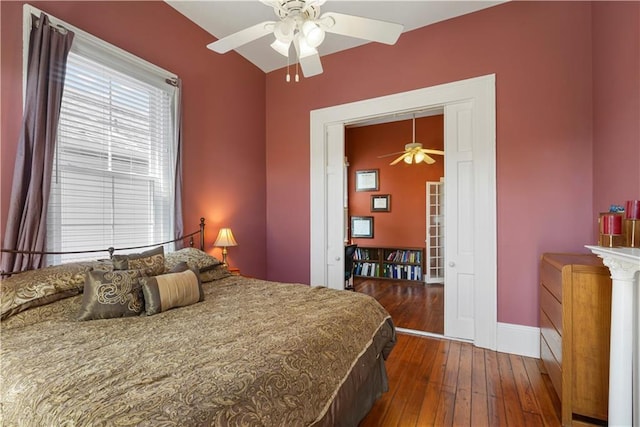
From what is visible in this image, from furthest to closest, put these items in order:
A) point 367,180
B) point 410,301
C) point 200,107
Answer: point 367,180 → point 410,301 → point 200,107

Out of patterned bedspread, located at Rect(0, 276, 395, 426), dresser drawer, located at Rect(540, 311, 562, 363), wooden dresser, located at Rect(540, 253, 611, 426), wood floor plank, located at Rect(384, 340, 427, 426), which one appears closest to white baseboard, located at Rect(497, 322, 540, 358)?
dresser drawer, located at Rect(540, 311, 562, 363)

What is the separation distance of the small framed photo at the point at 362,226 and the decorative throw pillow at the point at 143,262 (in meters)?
4.49

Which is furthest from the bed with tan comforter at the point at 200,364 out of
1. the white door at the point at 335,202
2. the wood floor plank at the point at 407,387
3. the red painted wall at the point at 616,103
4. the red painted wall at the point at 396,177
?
the red painted wall at the point at 396,177

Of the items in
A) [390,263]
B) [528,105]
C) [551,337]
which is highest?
[528,105]

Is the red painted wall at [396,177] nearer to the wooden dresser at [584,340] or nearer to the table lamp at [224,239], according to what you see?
the table lamp at [224,239]

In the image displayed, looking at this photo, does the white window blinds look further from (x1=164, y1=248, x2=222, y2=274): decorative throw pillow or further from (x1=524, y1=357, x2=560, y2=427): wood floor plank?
(x1=524, y1=357, x2=560, y2=427): wood floor plank

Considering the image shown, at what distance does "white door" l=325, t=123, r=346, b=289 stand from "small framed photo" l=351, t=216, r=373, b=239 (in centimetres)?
247

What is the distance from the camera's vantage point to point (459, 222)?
3.04 metres

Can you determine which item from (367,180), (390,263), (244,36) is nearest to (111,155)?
(244,36)

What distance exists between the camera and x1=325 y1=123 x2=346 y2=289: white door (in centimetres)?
373

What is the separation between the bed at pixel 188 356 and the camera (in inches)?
34.3

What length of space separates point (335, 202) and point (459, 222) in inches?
57.4

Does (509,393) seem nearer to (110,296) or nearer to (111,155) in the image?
(110,296)

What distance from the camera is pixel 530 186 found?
270 cm
